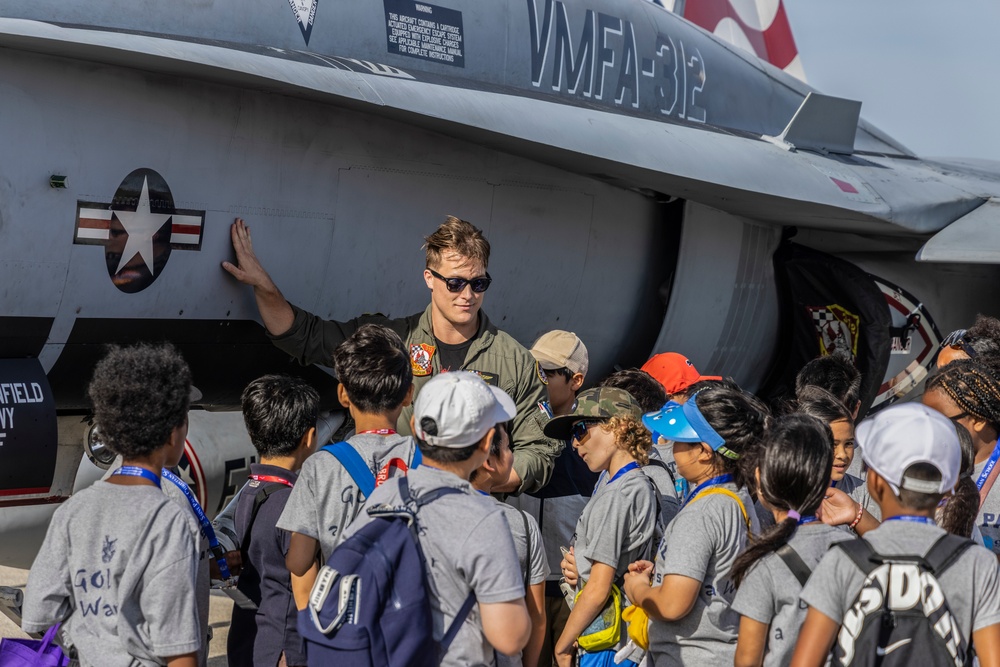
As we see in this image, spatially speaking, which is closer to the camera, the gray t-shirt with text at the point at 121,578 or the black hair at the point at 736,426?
the gray t-shirt with text at the point at 121,578

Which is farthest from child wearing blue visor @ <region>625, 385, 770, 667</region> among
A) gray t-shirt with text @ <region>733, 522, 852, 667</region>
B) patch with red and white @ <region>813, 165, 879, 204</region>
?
patch with red and white @ <region>813, 165, 879, 204</region>

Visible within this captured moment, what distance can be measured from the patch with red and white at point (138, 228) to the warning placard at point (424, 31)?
156 centimetres

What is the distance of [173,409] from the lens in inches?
107

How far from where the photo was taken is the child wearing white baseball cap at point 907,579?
238 centimetres

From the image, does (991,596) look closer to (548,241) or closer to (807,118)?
(548,241)

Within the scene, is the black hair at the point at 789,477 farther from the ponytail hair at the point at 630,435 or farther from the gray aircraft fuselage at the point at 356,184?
the gray aircraft fuselage at the point at 356,184

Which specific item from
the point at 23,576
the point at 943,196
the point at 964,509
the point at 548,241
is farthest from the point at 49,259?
the point at 943,196

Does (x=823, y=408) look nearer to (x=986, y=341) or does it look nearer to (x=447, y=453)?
(x=986, y=341)

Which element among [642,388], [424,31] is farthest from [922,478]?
[424,31]

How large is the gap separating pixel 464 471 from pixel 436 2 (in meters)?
3.71

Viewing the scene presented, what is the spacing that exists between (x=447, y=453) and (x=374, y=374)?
705 mm

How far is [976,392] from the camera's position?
374 centimetres

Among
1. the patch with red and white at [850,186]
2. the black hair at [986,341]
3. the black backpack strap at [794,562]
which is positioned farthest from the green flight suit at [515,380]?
the patch with red and white at [850,186]

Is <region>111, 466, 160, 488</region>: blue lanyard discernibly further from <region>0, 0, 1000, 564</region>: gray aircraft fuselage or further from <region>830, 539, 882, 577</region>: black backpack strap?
<region>830, 539, 882, 577</region>: black backpack strap
